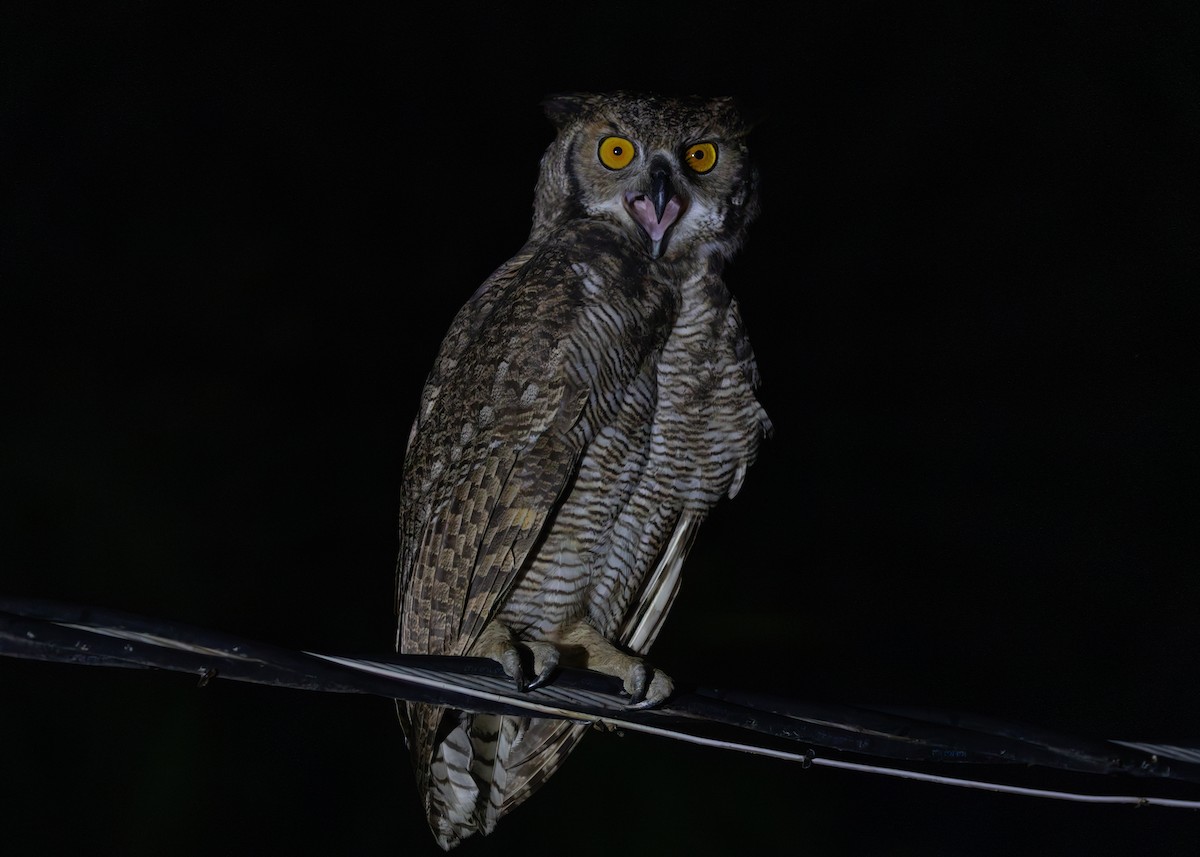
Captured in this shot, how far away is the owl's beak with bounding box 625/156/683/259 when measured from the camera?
2238 mm

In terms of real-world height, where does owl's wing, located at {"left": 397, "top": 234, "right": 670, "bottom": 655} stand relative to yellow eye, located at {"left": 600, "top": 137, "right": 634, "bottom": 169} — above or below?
below

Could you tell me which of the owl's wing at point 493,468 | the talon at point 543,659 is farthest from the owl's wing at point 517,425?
the talon at point 543,659

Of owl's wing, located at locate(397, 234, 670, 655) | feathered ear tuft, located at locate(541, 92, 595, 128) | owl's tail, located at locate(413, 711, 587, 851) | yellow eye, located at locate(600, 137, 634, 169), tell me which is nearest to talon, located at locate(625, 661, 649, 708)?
owl's wing, located at locate(397, 234, 670, 655)

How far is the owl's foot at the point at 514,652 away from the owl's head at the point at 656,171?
2.66 ft

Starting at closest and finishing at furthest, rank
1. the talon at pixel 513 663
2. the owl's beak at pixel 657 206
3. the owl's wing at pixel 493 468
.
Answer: the talon at pixel 513 663 < the owl's wing at pixel 493 468 < the owl's beak at pixel 657 206

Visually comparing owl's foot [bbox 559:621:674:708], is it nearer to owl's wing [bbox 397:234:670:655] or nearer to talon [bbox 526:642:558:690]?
talon [bbox 526:642:558:690]

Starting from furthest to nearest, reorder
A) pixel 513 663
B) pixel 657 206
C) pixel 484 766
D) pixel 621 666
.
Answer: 1. pixel 484 766
2. pixel 657 206
3. pixel 621 666
4. pixel 513 663

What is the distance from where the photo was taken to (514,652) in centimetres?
190

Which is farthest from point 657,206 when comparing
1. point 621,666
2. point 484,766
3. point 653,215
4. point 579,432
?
point 484,766

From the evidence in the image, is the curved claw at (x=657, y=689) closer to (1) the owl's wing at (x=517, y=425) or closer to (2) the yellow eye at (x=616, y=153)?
(1) the owl's wing at (x=517, y=425)

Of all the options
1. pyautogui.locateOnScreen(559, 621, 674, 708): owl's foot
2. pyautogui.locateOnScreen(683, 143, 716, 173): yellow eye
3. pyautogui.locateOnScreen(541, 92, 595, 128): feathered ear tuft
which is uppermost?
pyautogui.locateOnScreen(541, 92, 595, 128): feathered ear tuft

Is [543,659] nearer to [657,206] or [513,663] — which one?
[513,663]

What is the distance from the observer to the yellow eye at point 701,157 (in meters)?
2.36

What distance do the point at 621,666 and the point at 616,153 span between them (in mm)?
1060
